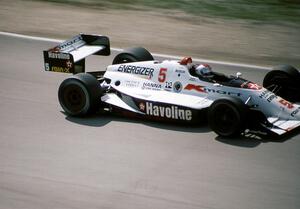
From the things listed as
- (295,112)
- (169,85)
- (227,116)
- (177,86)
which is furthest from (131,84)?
(295,112)

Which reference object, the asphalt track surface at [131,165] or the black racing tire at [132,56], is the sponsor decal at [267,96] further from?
the black racing tire at [132,56]

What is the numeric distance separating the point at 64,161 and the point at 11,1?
10.8m

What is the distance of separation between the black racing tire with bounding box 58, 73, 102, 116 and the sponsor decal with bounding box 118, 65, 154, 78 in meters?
0.66

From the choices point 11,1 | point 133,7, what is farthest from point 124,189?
point 11,1

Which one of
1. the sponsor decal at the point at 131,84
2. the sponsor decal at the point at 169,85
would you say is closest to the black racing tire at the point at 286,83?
the sponsor decal at the point at 169,85

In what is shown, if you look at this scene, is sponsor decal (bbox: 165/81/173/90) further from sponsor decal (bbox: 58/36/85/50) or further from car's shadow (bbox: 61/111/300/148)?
sponsor decal (bbox: 58/36/85/50)

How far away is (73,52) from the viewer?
11.2m

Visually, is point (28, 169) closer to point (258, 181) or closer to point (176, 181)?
point (176, 181)

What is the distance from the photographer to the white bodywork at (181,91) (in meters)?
9.40

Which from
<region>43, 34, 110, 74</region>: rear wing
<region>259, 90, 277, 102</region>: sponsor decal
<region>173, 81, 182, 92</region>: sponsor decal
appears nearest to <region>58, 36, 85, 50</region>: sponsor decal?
<region>43, 34, 110, 74</region>: rear wing

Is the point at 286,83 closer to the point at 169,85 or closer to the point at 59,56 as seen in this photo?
the point at 169,85

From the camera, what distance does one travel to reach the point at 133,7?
58.5ft

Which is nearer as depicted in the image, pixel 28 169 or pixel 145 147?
pixel 28 169

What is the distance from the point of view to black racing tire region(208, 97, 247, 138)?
8945mm
